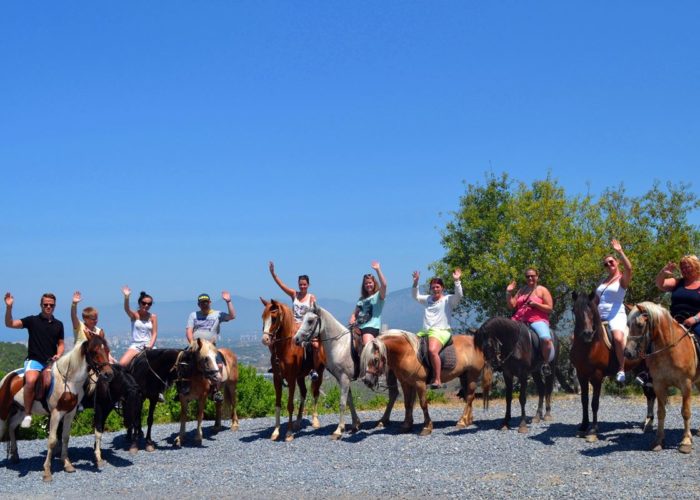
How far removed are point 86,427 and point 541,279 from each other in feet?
66.8

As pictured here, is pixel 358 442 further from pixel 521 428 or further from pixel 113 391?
pixel 113 391

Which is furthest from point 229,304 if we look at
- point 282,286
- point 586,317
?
point 586,317

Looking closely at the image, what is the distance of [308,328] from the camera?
12883mm

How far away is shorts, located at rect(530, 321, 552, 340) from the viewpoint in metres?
13.1

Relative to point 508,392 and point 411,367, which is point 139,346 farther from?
point 508,392

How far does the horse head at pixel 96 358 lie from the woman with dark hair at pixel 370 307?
4758 mm

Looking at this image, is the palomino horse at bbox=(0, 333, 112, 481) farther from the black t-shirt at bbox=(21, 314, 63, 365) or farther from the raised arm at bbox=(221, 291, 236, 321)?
the raised arm at bbox=(221, 291, 236, 321)

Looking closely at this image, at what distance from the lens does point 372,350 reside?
1238 cm

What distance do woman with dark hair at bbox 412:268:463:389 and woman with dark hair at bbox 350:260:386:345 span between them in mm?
850

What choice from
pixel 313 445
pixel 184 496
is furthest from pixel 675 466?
pixel 184 496

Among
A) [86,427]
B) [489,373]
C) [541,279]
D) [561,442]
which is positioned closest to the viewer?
[561,442]

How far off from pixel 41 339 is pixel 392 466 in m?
6.11

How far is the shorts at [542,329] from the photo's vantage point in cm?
1306

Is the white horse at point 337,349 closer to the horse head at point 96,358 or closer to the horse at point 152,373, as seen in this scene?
the horse at point 152,373
